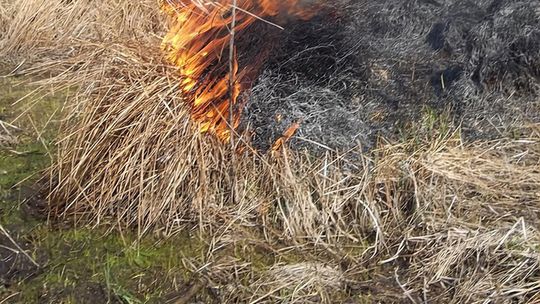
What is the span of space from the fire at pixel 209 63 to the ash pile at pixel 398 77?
131 millimetres

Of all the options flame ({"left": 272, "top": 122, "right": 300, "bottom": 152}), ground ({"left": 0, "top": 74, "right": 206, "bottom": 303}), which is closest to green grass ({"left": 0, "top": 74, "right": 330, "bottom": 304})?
ground ({"left": 0, "top": 74, "right": 206, "bottom": 303})

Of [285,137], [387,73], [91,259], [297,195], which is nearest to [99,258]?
[91,259]

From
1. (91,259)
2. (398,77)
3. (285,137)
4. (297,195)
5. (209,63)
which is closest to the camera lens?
(91,259)

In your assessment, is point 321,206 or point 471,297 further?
point 321,206

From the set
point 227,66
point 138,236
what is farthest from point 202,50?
point 138,236

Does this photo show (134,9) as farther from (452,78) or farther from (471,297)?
(471,297)

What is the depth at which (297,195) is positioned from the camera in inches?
143

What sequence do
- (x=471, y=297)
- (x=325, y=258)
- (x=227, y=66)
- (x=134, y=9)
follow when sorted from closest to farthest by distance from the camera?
1. (x=471, y=297)
2. (x=325, y=258)
3. (x=227, y=66)
4. (x=134, y=9)

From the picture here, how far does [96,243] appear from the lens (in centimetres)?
364

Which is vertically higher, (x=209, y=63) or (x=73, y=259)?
(x=209, y=63)

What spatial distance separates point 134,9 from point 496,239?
3.53m

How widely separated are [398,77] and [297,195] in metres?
1.08

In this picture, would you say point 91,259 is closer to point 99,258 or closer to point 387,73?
point 99,258

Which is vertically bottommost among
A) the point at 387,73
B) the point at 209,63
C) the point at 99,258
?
the point at 99,258
